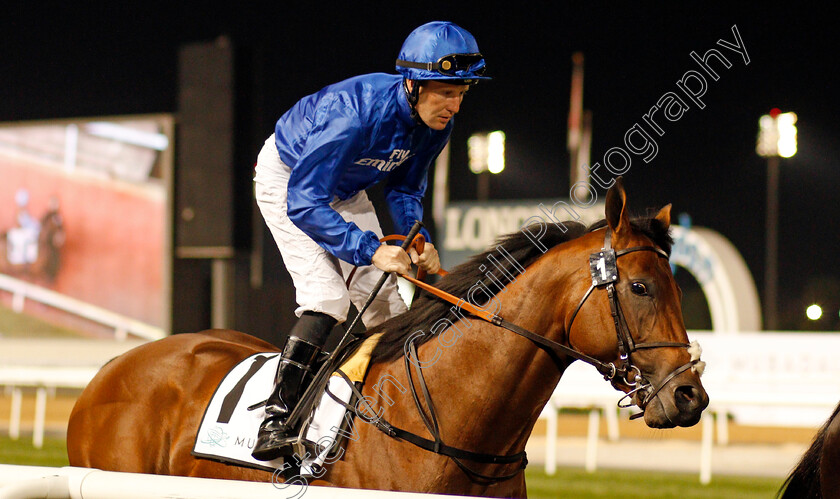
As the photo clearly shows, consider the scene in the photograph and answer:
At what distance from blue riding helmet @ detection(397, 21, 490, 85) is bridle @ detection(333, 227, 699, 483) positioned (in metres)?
0.52

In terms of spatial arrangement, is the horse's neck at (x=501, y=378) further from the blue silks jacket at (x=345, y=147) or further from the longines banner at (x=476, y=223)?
the longines banner at (x=476, y=223)

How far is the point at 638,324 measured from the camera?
1.84 meters

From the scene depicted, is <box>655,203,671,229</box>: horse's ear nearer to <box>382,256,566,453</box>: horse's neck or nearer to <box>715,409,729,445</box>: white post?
<box>382,256,566,453</box>: horse's neck

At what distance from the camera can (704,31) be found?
35.6ft

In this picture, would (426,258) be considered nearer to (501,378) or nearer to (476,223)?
(501,378)

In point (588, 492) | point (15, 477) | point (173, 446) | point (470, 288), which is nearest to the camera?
point (15, 477)

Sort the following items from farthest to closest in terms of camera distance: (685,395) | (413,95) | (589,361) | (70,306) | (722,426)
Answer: (70,306)
(722,426)
(413,95)
(589,361)
(685,395)

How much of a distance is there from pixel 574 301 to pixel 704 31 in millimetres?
9972

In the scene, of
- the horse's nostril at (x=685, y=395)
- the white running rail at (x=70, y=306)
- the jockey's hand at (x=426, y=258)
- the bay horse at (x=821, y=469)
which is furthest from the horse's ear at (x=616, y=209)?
the white running rail at (x=70, y=306)

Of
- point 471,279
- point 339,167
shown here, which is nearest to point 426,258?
point 471,279

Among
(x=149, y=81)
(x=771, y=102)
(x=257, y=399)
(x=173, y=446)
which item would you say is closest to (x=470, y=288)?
(x=257, y=399)

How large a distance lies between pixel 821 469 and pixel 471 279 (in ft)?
3.01

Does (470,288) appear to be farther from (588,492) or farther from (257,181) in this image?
(588,492)

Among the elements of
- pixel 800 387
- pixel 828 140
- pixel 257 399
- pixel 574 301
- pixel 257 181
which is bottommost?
pixel 800 387
